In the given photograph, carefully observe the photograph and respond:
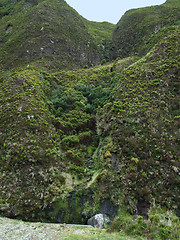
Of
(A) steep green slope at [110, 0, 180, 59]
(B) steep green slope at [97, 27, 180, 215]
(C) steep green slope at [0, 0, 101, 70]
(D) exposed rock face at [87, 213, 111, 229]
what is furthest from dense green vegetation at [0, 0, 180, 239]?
(A) steep green slope at [110, 0, 180, 59]

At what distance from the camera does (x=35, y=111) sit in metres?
23.9

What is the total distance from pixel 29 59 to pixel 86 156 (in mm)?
28670

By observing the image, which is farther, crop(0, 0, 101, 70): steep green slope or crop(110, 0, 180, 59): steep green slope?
crop(110, 0, 180, 59): steep green slope

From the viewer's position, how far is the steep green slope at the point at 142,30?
153 ft

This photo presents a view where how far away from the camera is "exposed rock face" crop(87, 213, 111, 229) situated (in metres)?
15.3

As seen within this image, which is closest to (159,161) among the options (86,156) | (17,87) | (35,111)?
(86,156)

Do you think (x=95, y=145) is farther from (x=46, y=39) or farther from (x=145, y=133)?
(x=46, y=39)

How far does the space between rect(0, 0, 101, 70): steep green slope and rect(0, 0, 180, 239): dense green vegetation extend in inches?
224

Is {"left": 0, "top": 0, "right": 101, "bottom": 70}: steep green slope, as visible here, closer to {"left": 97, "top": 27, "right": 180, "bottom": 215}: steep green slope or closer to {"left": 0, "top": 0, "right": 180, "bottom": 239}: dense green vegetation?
{"left": 0, "top": 0, "right": 180, "bottom": 239}: dense green vegetation

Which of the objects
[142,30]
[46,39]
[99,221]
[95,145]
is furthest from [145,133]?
[142,30]

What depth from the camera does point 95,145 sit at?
2430 cm

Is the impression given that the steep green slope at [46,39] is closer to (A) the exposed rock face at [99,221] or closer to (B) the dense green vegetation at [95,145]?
(B) the dense green vegetation at [95,145]

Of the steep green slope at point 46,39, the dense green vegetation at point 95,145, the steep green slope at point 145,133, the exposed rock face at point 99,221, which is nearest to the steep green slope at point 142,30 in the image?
the steep green slope at point 46,39

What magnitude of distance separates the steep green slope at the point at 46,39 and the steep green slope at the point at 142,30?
8042 millimetres
